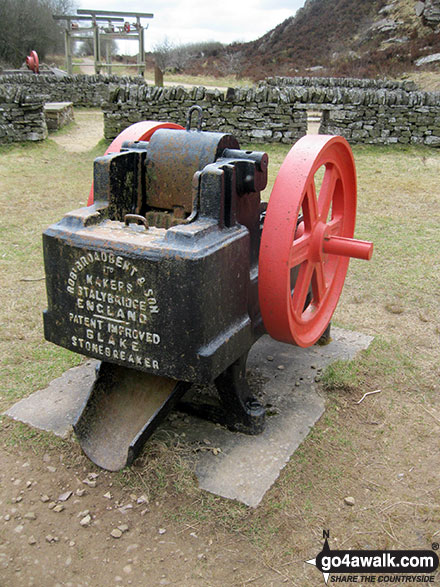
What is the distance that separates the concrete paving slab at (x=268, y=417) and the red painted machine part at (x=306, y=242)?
0.36 metres

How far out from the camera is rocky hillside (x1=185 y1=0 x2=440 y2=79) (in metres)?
22.8

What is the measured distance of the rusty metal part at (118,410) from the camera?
2.58 meters

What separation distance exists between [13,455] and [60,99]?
1440 centimetres

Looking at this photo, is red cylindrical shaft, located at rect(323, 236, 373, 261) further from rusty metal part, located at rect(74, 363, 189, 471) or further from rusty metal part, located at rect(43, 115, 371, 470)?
rusty metal part, located at rect(74, 363, 189, 471)

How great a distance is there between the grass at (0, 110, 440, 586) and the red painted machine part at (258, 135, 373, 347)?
48cm

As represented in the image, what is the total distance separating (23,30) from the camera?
104 feet

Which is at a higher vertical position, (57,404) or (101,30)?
(101,30)

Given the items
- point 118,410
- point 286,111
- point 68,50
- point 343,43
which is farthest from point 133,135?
point 343,43

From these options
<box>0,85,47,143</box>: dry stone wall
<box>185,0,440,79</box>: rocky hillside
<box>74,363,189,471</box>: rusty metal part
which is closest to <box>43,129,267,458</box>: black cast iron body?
<box>74,363,189,471</box>: rusty metal part

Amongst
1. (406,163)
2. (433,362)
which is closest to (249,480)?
(433,362)

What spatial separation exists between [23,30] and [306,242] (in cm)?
3382

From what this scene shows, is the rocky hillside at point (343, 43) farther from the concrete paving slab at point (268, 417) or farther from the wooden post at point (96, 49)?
the concrete paving slab at point (268, 417)

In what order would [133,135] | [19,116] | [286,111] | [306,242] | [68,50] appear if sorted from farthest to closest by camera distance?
[68,50] → [286,111] → [19,116] → [133,135] → [306,242]

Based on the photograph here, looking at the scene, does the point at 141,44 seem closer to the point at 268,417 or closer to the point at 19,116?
the point at 19,116
